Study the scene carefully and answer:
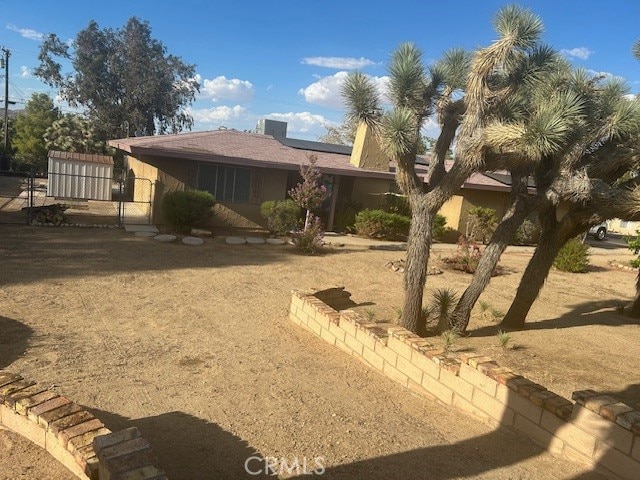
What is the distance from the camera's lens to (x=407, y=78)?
7238 millimetres

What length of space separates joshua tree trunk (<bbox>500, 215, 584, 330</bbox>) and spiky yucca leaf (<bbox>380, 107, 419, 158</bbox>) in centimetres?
295

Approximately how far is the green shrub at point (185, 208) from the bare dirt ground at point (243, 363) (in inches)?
88.4

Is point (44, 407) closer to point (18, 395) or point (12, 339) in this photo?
point (18, 395)

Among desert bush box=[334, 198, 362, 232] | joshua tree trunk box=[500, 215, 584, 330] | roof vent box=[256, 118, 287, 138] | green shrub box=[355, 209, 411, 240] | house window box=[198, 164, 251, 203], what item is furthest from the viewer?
roof vent box=[256, 118, 287, 138]

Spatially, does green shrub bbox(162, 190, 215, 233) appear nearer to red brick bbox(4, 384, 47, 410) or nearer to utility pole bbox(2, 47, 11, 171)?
red brick bbox(4, 384, 47, 410)

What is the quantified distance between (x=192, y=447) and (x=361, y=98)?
18.1ft

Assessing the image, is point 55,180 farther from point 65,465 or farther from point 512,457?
point 512,457

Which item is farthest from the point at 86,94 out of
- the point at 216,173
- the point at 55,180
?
the point at 216,173

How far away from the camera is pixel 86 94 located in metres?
35.4

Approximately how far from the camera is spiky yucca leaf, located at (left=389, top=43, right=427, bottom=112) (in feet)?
23.7

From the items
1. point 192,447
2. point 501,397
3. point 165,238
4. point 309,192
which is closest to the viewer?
point 192,447

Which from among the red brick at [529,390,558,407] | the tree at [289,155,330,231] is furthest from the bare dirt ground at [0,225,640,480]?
the tree at [289,155,330,231]

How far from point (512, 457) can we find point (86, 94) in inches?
1515

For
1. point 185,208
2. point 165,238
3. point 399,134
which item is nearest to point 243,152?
point 185,208
